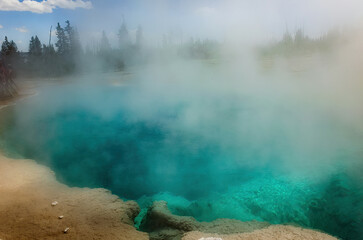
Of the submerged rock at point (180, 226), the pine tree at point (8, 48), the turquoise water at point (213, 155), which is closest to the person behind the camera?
the submerged rock at point (180, 226)

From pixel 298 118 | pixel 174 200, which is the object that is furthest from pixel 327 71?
pixel 174 200

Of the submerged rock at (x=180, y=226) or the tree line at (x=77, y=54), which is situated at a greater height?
the tree line at (x=77, y=54)

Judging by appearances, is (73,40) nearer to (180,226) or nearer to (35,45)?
(35,45)

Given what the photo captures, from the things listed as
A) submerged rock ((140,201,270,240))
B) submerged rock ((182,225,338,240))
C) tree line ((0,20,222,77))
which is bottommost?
submerged rock ((140,201,270,240))

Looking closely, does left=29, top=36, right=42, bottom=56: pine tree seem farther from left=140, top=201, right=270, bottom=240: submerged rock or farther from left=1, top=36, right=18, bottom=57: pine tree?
left=140, top=201, right=270, bottom=240: submerged rock

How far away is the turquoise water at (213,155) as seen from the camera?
3.53 metres

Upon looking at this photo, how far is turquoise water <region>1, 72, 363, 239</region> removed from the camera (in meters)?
3.53

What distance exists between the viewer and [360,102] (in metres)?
8.38

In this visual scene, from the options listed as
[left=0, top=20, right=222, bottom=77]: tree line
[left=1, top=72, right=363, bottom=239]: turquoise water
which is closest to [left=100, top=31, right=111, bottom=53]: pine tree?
[left=0, top=20, right=222, bottom=77]: tree line

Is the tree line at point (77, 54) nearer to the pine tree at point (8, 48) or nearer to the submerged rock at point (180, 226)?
the pine tree at point (8, 48)

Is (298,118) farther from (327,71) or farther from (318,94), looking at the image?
(327,71)

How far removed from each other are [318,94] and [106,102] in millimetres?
8385

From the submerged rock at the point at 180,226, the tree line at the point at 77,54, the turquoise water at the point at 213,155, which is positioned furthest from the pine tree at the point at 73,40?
the submerged rock at the point at 180,226

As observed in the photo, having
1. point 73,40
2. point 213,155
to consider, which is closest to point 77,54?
point 73,40
